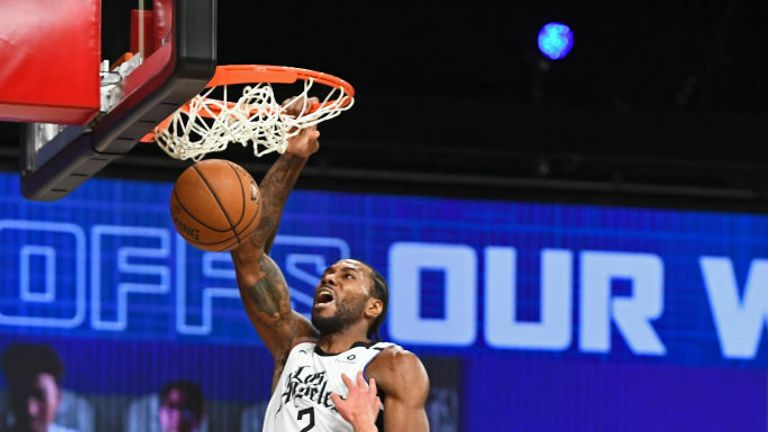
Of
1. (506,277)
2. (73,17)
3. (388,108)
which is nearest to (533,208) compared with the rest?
(506,277)

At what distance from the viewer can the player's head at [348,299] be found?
5.17 metres

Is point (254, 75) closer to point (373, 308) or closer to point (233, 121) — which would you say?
point (233, 121)

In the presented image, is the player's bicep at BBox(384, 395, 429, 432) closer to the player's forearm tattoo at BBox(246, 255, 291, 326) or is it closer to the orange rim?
the player's forearm tattoo at BBox(246, 255, 291, 326)

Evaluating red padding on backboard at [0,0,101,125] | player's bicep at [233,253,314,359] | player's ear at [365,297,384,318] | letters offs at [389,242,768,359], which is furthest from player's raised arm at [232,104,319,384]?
letters offs at [389,242,768,359]

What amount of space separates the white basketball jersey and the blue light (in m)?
3.18

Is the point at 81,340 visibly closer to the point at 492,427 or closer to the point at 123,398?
the point at 123,398

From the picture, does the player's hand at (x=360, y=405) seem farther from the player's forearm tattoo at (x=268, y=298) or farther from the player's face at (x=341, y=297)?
the player's forearm tattoo at (x=268, y=298)

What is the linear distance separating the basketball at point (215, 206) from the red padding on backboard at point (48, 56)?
2.68 ft

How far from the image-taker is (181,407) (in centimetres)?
780

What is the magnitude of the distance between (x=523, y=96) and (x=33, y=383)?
2.70m

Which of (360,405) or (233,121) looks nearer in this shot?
(360,405)

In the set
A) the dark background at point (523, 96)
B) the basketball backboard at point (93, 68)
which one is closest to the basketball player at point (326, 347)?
the basketball backboard at point (93, 68)

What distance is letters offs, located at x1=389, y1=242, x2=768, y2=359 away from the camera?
823 cm

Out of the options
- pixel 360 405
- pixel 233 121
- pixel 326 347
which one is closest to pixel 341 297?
pixel 326 347
